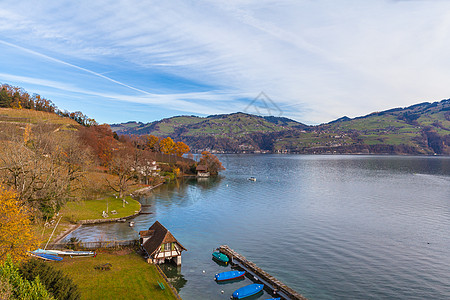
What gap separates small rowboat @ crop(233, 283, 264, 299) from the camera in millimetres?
33781

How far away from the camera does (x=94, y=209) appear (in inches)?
2586

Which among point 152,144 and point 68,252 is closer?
point 68,252

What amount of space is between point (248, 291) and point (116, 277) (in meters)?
17.3

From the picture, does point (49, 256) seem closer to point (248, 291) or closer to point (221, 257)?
point (221, 257)

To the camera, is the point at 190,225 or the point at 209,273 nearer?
the point at 209,273

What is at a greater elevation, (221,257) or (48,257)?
(48,257)

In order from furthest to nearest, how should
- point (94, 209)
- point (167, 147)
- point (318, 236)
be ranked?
point (167, 147) < point (94, 209) < point (318, 236)

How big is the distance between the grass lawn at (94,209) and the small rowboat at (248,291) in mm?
39477

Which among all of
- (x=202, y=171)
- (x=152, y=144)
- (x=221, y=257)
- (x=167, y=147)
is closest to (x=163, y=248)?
(x=221, y=257)

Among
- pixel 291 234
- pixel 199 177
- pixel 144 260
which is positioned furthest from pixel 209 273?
pixel 199 177

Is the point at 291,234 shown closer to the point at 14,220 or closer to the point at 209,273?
the point at 209,273

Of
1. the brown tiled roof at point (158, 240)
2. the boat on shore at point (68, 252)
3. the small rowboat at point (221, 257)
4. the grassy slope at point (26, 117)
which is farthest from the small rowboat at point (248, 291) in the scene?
the grassy slope at point (26, 117)

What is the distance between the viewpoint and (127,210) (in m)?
68.6

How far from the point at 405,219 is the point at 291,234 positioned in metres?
34.5
